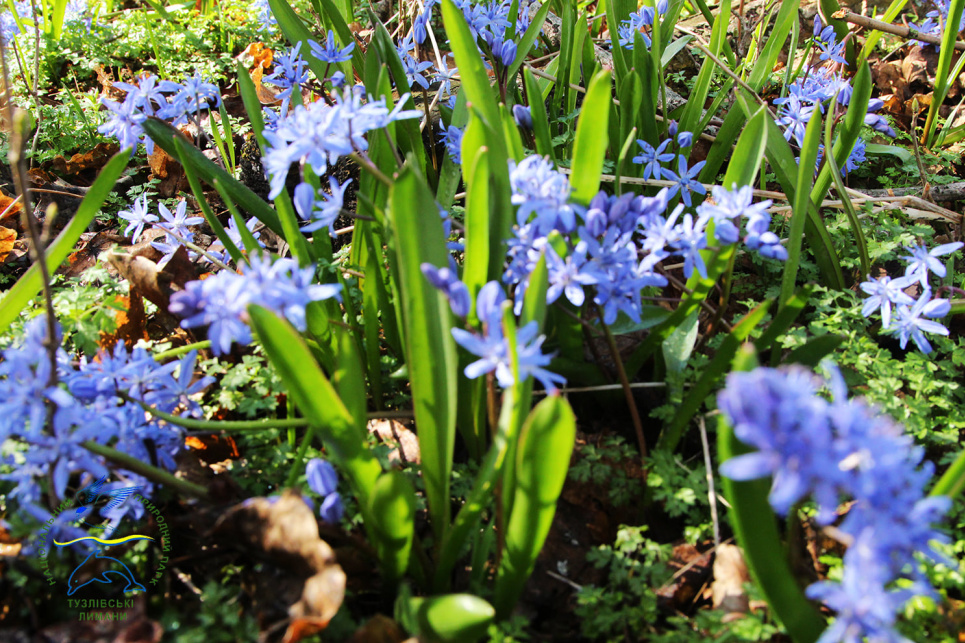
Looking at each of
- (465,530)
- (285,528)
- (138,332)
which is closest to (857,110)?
(465,530)

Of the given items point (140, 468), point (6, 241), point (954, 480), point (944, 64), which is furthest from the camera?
point (944, 64)

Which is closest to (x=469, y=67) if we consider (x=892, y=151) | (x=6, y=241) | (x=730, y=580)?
(x=730, y=580)

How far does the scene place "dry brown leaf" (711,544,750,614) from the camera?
3.98ft

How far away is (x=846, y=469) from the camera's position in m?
0.81

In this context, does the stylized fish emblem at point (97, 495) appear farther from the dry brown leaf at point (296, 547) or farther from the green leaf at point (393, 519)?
the green leaf at point (393, 519)

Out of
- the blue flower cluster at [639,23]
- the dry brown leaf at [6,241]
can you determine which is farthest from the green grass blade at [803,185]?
the dry brown leaf at [6,241]

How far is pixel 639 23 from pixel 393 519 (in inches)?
76.2

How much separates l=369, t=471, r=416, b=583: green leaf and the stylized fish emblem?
46 centimetres

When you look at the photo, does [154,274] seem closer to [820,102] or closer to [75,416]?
[75,416]

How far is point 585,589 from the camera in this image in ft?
3.90

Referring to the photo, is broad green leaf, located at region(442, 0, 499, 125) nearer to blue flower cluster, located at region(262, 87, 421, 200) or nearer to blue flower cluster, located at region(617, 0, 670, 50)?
blue flower cluster, located at region(262, 87, 421, 200)

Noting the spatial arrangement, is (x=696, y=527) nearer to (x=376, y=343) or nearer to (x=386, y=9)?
(x=376, y=343)

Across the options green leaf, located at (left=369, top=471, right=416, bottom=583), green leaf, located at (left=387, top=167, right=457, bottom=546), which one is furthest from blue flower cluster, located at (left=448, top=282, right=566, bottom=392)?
green leaf, located at (left=369, top=471, right=416, bottom=583)

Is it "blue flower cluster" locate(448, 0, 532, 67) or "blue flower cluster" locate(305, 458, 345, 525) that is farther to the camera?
"blue flower cluster" locate(448, 0, 532, 67)
